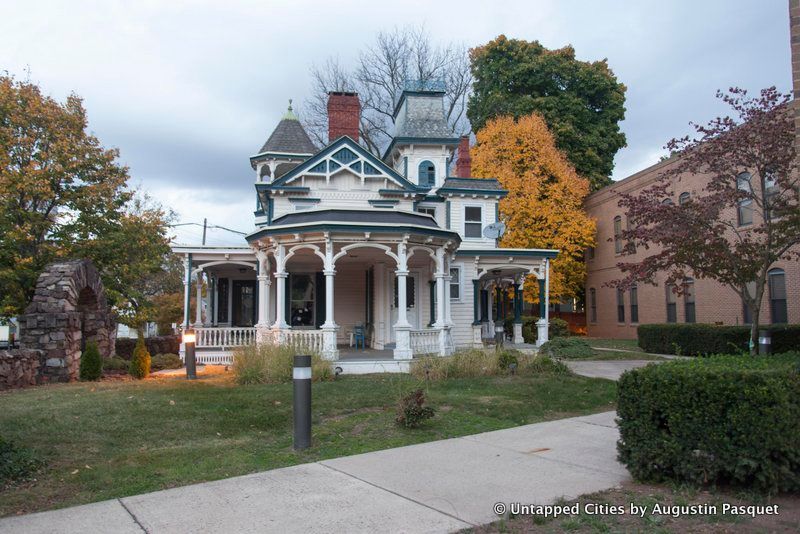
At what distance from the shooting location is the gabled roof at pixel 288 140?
23.3m

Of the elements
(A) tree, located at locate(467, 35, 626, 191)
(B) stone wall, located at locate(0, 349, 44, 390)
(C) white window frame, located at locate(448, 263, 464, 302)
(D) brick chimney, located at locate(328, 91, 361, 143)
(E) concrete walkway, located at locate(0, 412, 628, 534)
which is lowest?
(E) concrete walkway, located at locate(0, 412, 628, 534)

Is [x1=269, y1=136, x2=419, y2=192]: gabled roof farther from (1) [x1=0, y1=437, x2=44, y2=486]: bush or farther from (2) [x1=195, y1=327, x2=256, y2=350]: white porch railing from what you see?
(1) [x1=0, y1=437, x2=44, y2=486]: bush

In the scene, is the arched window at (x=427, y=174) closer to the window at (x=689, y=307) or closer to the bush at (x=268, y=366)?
the bush at (x=268, y=366)

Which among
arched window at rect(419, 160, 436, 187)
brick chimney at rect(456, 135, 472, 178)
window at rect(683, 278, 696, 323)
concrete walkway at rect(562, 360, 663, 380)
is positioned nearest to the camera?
concrete walkway at rect(562, 360, 663, 380)

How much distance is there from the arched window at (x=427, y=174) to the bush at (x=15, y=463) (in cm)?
1858

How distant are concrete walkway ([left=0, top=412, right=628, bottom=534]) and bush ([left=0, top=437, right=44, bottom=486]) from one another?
1.09 metres

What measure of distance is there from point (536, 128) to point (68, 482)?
1158 inches

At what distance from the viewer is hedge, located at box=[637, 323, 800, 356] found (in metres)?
18.1

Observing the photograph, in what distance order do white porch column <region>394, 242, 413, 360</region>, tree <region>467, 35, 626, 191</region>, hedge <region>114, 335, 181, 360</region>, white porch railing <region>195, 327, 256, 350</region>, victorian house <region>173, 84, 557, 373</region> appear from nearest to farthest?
1. white porch column <region>394, 242, 413, 360</region>
2. victorian house <region>173, 84, 557, 373</region>
3. white porch railing <region>195, 327, 256, 350</region>
4. hedge <region>114, 335, 181, 360</region>
5. tree <region>467, 35, 626, 191</region>

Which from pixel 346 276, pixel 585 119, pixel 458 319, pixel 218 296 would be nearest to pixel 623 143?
pixel 585 119

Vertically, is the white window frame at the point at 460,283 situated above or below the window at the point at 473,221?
below

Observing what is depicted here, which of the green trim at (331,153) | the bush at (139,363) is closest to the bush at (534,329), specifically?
the green trim at (331,153)

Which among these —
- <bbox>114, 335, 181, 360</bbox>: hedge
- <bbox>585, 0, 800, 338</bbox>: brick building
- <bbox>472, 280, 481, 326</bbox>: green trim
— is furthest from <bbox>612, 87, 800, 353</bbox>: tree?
<bbox>114, 335, 181, 360</bbox>: hedge

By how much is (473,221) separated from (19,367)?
15531 mm
